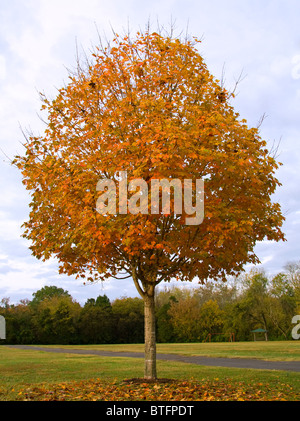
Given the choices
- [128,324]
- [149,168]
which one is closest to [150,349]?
[149,168]

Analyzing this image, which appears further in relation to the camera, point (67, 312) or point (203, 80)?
point (67, 312)

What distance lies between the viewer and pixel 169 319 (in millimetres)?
59188

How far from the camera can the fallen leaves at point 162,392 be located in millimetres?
7598

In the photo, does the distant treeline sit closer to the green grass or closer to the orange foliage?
the green grass

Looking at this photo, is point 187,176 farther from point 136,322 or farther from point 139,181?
point 136,322

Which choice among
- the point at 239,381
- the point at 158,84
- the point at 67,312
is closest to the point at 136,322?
the point at 67,312

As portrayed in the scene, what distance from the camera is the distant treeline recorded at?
177 feet

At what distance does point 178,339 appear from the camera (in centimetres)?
5838

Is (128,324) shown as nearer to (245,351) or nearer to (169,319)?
(169,319)

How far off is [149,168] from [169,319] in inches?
2120

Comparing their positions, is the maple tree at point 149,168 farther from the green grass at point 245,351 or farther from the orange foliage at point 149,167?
the green grass at point 245,351

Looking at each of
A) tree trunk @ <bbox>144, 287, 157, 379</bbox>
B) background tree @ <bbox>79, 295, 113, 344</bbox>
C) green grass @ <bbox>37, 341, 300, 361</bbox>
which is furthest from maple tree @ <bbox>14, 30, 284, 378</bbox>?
background tree @ <bbox>79, 295, 113, 344</bbox>

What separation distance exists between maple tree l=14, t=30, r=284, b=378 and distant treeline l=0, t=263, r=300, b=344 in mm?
47645
